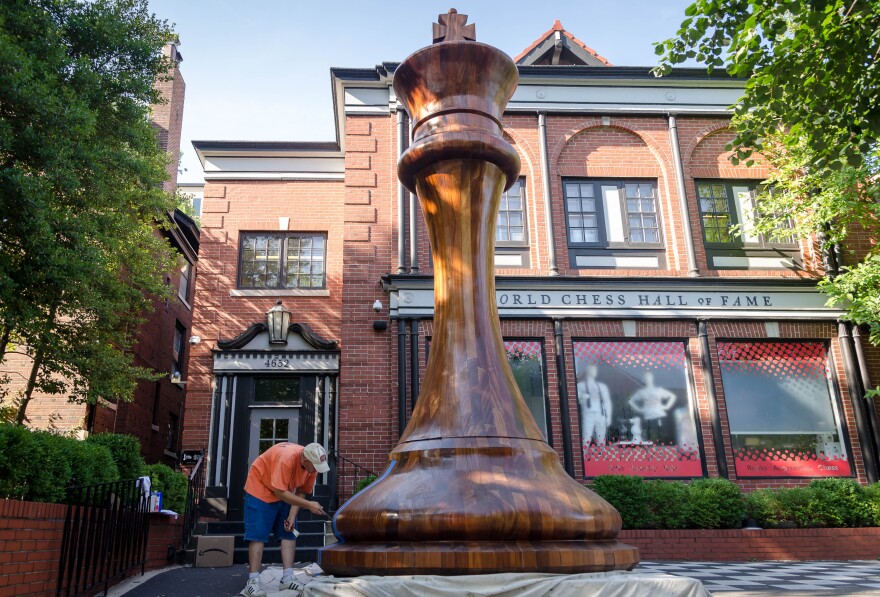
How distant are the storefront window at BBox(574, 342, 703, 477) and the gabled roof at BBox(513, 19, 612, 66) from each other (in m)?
6.61

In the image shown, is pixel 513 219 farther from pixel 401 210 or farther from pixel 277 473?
pixel 277 473

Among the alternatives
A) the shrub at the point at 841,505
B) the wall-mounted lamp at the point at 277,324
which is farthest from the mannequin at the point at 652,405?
the wall-mounted lamp at the point at 277,324

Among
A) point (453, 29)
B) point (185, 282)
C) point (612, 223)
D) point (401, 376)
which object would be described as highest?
point (185, 282)

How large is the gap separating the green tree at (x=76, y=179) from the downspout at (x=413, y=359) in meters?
4.69

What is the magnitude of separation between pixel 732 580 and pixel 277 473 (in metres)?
4.66

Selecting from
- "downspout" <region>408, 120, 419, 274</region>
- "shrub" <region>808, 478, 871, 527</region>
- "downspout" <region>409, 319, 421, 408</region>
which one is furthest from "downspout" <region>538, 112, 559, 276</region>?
"shrub" <region>808, 478, 871, 527</region>

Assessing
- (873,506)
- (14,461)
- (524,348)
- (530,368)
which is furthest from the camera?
(524,348)

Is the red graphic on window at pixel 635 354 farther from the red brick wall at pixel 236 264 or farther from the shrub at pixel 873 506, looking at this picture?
the red brick wall at pixel 236 264

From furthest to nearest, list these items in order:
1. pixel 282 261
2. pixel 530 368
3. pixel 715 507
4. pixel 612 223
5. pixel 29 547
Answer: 1. pixel 282 261
2. pixel 612 223
3. pixel 530 368
4. pixel 715 507
5. pixel 29 547

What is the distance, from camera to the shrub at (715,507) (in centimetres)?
980

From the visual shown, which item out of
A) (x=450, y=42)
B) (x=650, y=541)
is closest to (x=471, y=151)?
(x=450, y=42)

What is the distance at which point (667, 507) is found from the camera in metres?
9.86

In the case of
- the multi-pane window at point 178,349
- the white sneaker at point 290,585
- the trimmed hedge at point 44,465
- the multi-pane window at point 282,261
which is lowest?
the white sneaker at point 290,585

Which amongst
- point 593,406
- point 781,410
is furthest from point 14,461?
point 781,410
